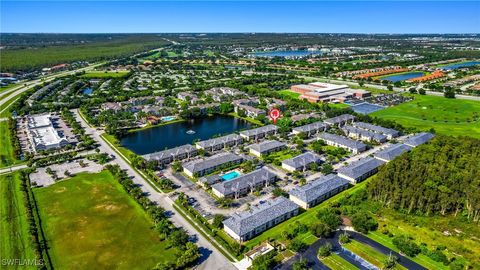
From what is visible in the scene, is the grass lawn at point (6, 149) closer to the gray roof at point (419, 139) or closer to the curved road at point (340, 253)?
the curved road at point (340, 253)

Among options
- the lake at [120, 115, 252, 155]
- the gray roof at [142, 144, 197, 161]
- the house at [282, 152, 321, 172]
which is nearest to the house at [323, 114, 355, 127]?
the lake at [120, 115, 252, 155]

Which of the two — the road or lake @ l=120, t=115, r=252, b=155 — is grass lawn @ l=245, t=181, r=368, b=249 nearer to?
the road

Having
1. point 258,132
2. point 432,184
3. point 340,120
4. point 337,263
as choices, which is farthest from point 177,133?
point 432,184

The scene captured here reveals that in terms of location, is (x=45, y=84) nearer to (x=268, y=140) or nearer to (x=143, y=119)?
(x=143, y=119)

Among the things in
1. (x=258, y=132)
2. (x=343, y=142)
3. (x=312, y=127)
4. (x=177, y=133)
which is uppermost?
(x=312, y=127)

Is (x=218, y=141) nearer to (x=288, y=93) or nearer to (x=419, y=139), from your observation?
(x=419, y=139)

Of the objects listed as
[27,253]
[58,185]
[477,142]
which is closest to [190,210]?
[27,253]

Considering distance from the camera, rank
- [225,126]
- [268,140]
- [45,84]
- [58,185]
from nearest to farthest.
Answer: [58,185] → [268,140] → [225,126] → [45,84]
